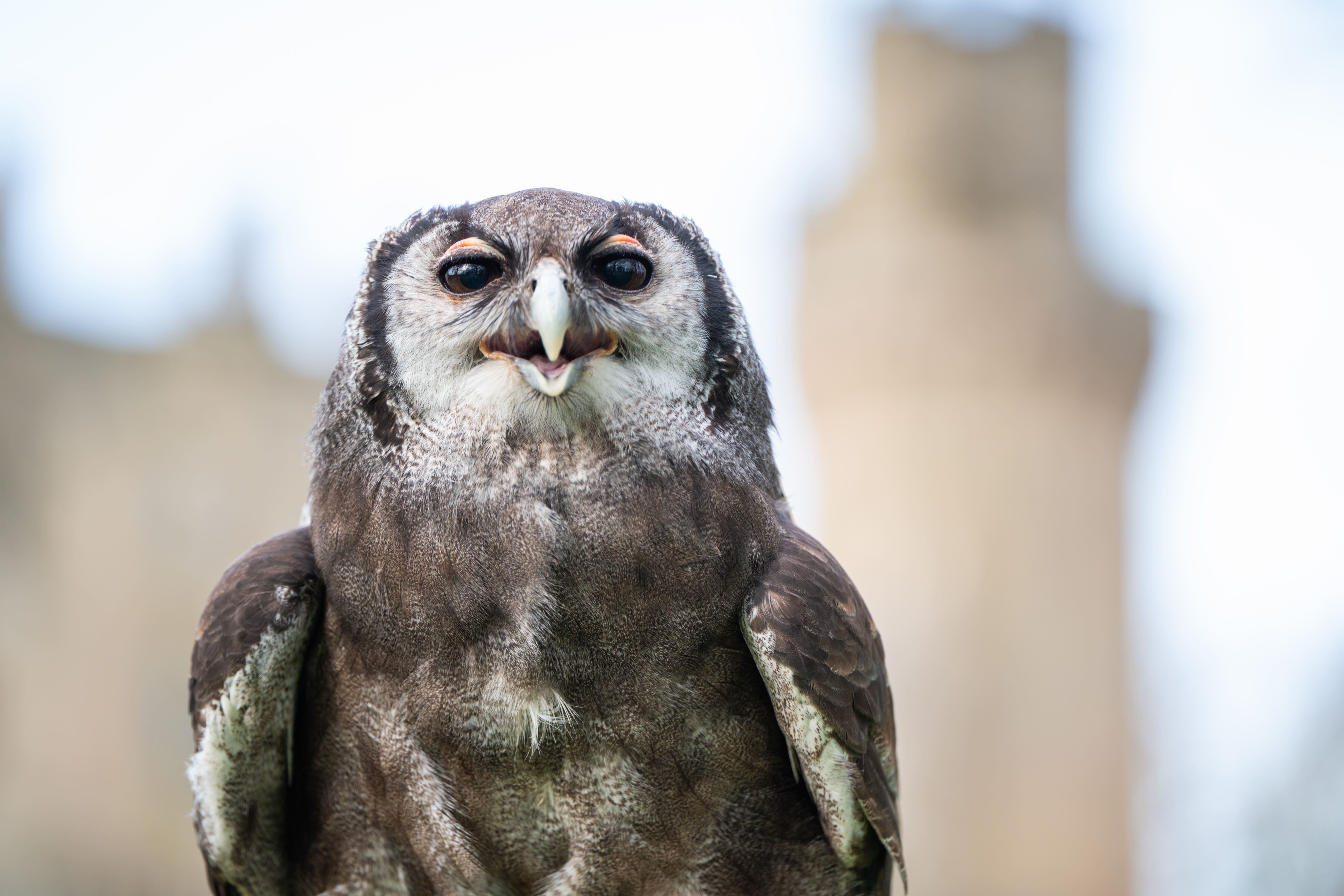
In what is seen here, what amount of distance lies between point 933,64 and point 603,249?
904 inches

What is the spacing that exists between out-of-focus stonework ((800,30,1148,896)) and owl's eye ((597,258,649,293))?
19.1 m

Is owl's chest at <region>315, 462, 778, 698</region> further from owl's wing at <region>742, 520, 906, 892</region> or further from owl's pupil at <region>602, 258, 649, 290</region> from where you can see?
owl's pupil at <region>602, 258, 649, 290</region>

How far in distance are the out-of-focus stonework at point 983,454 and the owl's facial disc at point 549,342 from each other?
19.3 m

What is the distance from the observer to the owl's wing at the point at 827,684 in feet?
8.22

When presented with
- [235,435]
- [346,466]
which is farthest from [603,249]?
[235,435]

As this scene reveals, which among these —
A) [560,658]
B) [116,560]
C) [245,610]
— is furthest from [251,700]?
[116,560]

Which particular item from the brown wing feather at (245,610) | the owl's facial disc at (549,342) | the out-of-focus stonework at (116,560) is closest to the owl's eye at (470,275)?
the owl's facial disc at (549,342)

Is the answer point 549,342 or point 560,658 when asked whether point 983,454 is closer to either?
point 560,658

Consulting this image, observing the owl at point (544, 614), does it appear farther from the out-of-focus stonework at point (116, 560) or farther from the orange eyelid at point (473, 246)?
the out-of-focus stonework at point (116, 560)

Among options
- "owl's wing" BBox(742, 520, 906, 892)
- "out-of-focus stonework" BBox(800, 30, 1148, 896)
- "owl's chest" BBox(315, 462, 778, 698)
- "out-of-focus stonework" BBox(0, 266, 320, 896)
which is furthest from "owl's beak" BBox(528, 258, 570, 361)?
"out-of-focus stonework" BBox(0, 266, 320, 896)

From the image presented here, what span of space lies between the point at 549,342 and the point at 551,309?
0.07 meters

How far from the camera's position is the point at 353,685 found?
8.52 ft

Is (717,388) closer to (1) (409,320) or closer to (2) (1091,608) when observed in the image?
(1) (409,320)

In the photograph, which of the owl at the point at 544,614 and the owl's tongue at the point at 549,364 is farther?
the owl at the point at 544,614
